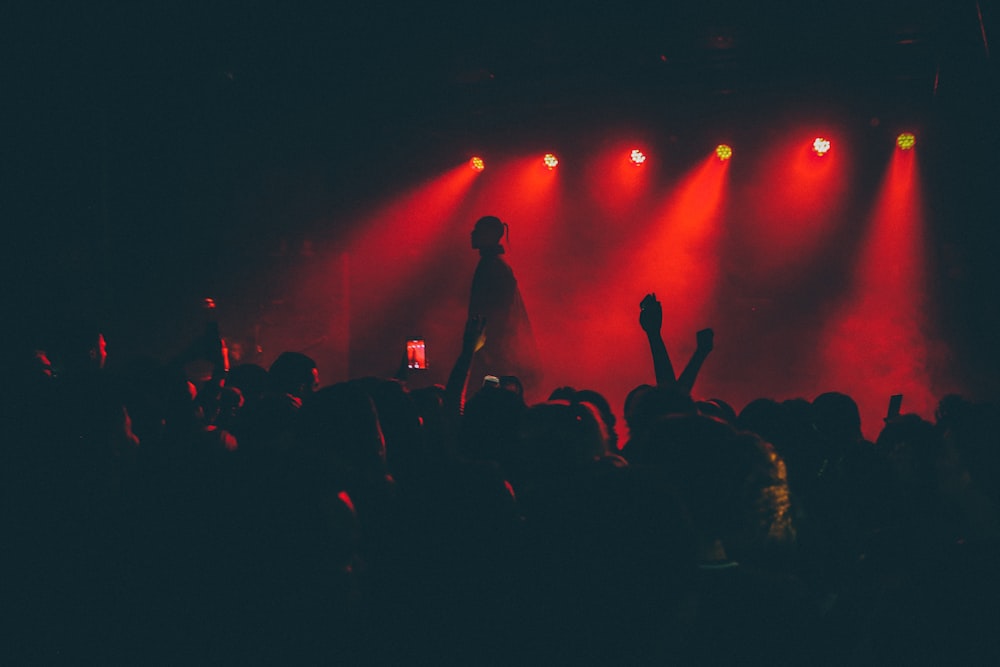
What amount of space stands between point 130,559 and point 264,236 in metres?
6.56

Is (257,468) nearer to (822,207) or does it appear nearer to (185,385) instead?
(185,385)

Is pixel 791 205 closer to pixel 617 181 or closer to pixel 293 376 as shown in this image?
pixel 617 181

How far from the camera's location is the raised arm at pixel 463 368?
3.62 meters

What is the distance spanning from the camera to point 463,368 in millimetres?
3723

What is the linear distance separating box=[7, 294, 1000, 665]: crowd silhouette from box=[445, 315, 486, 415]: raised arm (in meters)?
1.09

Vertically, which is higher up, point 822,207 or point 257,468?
point 822,207

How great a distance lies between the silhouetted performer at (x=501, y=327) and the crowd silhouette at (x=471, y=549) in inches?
179

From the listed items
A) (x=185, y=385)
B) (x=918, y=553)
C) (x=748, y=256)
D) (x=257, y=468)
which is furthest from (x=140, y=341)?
(x=748, y=256)

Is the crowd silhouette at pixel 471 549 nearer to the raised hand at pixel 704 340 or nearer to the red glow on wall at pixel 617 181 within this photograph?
the raised hand at pixel 704 340

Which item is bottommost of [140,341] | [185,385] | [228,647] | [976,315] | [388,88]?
[228,647]

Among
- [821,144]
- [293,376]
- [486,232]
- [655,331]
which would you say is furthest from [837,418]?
[821,144]

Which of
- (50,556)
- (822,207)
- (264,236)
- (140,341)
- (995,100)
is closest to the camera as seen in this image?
(50,556)

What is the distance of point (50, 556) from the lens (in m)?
2.16

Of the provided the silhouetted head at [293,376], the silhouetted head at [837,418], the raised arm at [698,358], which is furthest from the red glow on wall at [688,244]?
the silhouetted head at [293,376]
